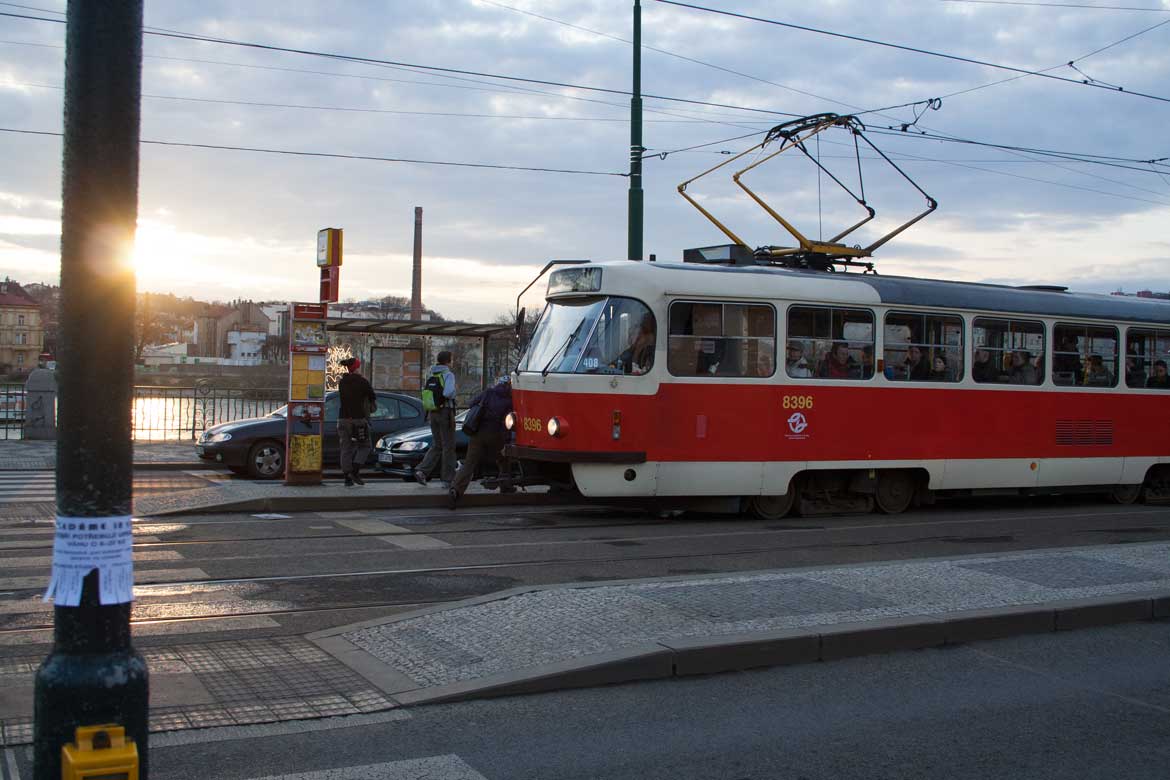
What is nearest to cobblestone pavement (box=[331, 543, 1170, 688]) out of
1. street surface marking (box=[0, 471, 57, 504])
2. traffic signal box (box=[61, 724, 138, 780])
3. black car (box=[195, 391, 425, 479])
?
traffic signal box (box=[61, 724, 138, 780])

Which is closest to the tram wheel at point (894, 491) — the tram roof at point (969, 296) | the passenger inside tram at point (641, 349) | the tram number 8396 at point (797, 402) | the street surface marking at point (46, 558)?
the tram number 8396 at point (797, 402)

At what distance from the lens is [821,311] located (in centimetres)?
1396

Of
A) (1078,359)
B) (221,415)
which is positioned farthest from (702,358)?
(221,415)

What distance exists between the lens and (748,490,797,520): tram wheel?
14016 mm

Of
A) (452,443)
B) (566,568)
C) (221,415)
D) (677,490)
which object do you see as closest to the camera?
(566,568)

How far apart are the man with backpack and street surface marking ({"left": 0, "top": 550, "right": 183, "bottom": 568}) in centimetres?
507

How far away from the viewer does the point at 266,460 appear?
1834 cm

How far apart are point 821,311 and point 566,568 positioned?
18.1 ft

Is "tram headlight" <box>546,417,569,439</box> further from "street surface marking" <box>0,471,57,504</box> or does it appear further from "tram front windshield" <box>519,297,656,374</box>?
"street surface marking" <box>0,471,57,504</box>

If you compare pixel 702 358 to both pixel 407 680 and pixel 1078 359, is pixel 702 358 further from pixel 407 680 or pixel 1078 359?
pixel 407 680

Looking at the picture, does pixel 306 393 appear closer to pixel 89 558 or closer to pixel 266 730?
pixel 266 730

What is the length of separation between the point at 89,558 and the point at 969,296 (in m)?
13.6

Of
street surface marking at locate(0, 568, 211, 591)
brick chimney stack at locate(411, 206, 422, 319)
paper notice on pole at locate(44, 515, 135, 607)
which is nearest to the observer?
paper notice on pole at locate(44, 515, 135, 607)

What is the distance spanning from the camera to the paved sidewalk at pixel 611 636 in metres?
5.96
